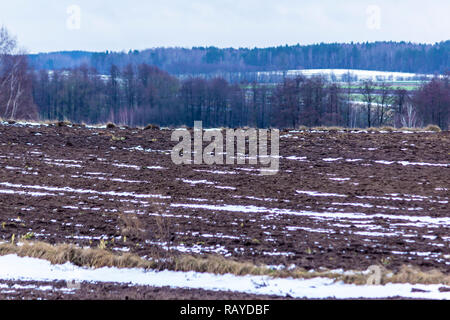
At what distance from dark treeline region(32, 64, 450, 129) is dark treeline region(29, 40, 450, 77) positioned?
133ft

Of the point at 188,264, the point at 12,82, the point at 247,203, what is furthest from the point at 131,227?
the point at 12,82

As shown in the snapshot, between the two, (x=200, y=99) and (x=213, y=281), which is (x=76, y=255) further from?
(x=200, y=99)

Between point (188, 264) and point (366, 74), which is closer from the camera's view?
point (188, 264)

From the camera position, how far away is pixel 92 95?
98.1 metres

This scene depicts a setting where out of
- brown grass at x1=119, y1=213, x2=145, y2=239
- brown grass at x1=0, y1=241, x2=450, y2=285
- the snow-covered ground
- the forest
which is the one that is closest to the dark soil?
brown grass at x1=119, y1=213, x2=145, y2=239

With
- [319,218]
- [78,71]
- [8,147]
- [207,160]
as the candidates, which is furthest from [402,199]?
[78,71]

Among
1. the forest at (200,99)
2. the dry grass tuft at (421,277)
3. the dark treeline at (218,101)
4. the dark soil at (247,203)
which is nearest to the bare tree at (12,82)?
the forest at (200,99)

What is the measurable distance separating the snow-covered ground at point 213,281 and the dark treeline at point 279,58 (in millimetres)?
136074

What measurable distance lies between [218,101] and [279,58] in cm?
6616

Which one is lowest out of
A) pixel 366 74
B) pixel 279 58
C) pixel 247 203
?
pixel 247 203

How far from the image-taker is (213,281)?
736 cm

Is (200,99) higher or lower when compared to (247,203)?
higher

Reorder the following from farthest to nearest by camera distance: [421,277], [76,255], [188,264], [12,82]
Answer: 1. [12,82]
2. [76,255]
3. [188,264]
4. [421,277]
